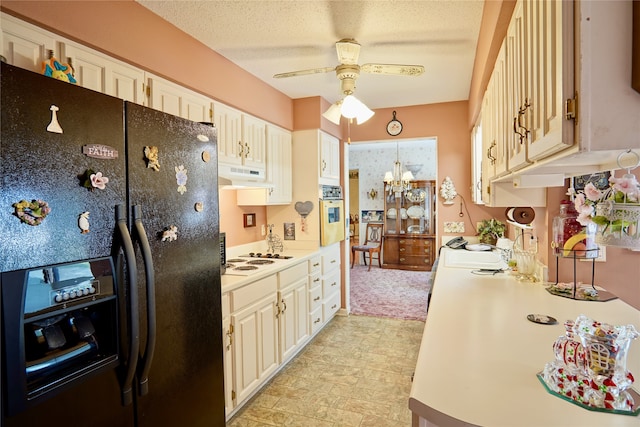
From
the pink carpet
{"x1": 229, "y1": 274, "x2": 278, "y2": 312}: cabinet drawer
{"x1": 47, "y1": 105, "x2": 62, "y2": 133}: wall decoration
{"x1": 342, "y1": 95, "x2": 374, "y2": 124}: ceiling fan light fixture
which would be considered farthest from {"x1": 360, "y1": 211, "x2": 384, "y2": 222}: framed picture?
{"x1": 47, "y1": 105, "x2": 62, "y2": 133}: wall decoration

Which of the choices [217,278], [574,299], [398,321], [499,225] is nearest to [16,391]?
[217,278]

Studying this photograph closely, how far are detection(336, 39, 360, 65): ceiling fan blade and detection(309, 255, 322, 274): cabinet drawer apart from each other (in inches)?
72.9

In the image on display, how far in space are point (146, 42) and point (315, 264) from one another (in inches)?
92.1

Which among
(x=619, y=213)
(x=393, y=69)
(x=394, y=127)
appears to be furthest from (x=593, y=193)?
(x=394, y=127)

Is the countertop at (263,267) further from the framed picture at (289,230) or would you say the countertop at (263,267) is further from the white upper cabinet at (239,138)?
the white upper cabinet at (239,138)

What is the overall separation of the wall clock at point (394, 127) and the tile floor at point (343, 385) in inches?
88.8

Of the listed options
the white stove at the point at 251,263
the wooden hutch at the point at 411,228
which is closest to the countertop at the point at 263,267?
the white stove at the point at 251,263

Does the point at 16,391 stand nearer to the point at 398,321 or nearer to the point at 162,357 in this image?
the point at 162,357

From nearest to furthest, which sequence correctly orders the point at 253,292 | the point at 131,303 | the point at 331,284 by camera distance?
the point at 131,303
the point at 253,292
the point at 331,284

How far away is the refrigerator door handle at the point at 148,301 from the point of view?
1.39 m

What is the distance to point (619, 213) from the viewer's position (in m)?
1.07

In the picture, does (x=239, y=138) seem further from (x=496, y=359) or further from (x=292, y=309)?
(x=496, y=359)

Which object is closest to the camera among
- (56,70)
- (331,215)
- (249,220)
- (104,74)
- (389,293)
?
(56,70)

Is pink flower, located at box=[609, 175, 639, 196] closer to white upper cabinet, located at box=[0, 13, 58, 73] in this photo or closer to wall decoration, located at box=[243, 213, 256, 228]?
white upper cabinet, located at box=[0, 13, 58, 73]
